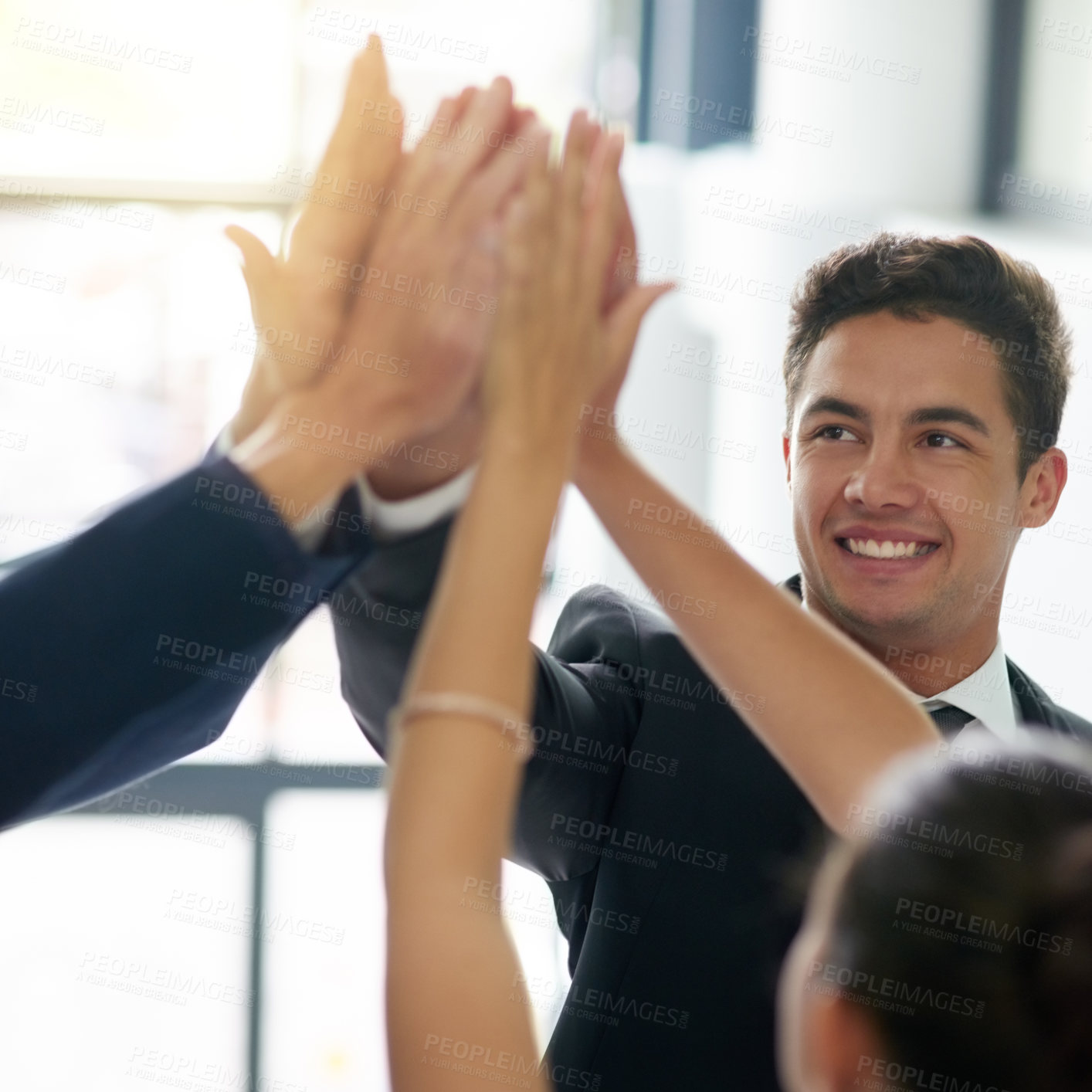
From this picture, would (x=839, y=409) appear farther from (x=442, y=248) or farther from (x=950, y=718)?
(x=442, y=248)

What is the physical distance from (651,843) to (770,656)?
8.1 inches

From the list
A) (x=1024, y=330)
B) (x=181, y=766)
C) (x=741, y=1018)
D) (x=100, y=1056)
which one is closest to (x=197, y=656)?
(x=741, y=1018)

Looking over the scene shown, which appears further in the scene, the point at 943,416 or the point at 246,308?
the point at 246,308

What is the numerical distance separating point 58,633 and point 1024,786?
423mm

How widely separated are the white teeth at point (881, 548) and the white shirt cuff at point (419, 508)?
0.42 m

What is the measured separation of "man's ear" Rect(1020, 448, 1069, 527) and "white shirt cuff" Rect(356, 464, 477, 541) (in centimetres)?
60

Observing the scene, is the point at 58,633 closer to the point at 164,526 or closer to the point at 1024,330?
the point at 164,526

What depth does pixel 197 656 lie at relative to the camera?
53 cm

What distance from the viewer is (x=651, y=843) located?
0.90 m

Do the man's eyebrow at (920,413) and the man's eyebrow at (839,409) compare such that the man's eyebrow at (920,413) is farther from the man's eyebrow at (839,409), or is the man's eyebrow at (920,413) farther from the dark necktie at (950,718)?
the dark necktie at (950,718)

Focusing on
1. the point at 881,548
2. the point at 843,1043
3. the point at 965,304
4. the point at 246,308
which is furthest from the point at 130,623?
the point at 246,308

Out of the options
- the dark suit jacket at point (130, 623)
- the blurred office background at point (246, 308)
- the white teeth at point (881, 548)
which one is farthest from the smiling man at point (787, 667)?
the blurred office background at point (246, 308)

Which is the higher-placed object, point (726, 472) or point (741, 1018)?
point (726, 472)

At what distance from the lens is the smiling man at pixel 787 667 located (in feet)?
2.73
